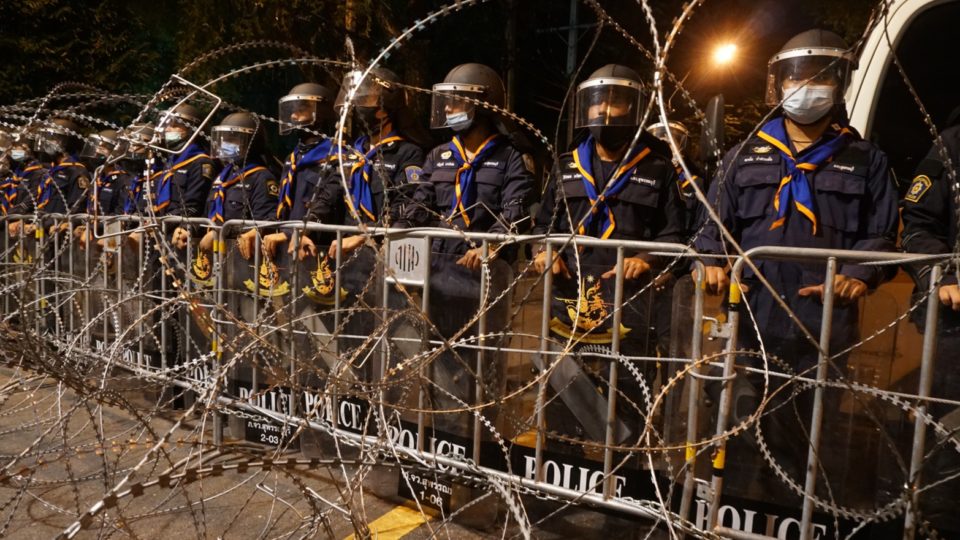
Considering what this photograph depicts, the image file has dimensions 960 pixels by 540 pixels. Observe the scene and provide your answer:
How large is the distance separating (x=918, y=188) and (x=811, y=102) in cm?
57

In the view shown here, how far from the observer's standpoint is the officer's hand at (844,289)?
257 cm

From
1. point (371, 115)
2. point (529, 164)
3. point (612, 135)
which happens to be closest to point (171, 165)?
point (371, 115)

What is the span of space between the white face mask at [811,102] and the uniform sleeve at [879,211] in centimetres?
29

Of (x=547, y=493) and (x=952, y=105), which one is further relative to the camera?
(x=952, y=105)

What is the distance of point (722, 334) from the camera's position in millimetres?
2658

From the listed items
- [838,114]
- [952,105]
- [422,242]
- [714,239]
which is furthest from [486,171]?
[952,105]

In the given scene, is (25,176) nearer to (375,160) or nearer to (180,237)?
(180,237)

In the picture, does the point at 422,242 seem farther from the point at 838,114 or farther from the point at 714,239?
the point at 838,114

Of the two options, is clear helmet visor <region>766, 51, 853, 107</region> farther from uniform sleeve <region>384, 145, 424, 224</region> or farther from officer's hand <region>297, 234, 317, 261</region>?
officer's hand <region>297, 234, 317, 261</region>

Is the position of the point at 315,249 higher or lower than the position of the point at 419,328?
higher

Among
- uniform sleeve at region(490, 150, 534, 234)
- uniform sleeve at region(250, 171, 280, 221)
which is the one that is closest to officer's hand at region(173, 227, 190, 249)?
uniform sleeve at region(250, 171, 280, 221)

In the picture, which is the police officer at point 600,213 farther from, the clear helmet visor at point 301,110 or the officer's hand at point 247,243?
the clear helmet visor at point 301,110

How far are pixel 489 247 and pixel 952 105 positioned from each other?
136 inches

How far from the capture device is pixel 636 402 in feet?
10.2
